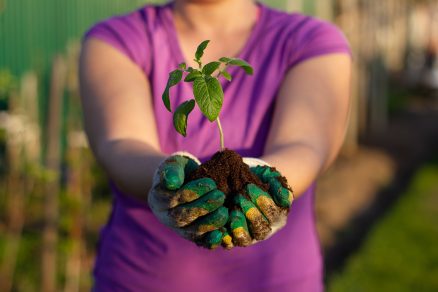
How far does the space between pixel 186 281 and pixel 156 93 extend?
1.92ft

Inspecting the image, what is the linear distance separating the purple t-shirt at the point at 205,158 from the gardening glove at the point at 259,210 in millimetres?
556

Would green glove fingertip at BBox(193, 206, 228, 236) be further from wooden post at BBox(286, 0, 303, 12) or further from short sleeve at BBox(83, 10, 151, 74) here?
wooden post at BBox(286, 0, 303, 12)

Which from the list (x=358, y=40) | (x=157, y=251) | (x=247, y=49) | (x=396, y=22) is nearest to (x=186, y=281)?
(x=157, y=251)

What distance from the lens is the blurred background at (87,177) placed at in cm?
488

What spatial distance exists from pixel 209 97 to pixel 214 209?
25 centimetres

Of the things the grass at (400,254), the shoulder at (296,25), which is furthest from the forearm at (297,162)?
the grass at (400,254)

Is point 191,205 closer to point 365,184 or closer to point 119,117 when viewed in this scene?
point 119,117

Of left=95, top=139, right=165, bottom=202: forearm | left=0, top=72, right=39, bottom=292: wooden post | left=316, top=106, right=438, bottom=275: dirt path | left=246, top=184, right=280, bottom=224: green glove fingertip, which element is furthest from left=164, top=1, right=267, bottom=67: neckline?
left=316, top=106, right=438, bottom=275: dirt path

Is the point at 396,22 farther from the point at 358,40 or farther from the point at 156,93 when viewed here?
the point at 156,93

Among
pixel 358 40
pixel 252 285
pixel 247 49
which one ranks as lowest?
pixel 358 40

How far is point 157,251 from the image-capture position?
2.46m

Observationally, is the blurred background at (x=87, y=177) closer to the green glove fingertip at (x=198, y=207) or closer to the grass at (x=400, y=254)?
the grass at (x=400, y=254)

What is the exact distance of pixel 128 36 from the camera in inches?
Answer: 100

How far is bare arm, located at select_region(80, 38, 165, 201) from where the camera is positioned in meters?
2.21
